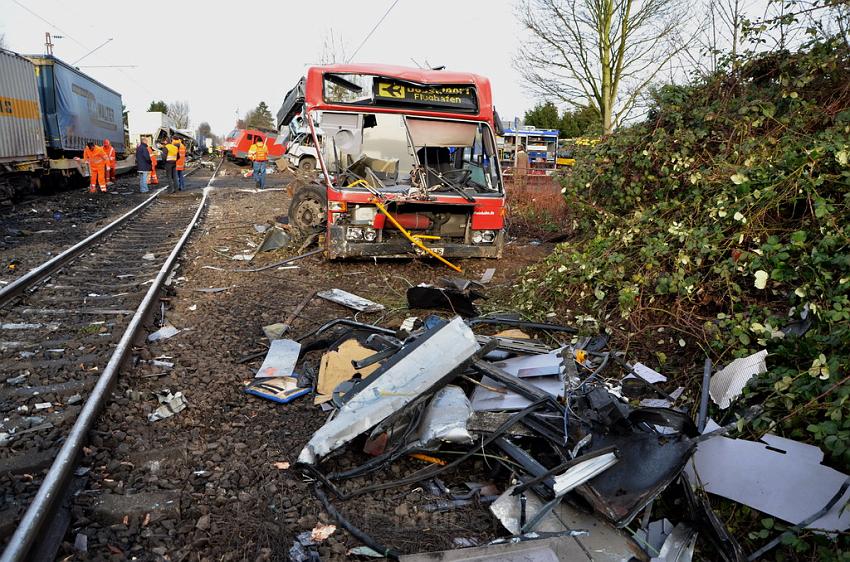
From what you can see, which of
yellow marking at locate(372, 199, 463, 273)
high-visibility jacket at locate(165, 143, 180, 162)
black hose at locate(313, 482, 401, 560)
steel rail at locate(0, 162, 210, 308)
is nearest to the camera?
black hose at locate(313, 482, 401, 560)

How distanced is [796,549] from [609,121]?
1830cm

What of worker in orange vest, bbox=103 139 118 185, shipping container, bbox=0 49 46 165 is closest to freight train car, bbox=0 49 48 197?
shipping container, bbox=0 49 46 165

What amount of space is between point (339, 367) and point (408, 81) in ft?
17.4

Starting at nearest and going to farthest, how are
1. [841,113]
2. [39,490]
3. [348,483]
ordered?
[39,490]
[348,483]
[841,113]

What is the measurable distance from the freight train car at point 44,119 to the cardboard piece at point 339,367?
44.9ft

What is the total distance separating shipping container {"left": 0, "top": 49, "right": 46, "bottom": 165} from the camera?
A: 14.3 m

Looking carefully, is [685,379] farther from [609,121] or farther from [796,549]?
[609,121]

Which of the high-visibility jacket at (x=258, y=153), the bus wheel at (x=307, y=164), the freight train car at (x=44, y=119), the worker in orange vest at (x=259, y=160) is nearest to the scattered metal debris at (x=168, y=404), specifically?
the freight train car at (x=44, y=119)

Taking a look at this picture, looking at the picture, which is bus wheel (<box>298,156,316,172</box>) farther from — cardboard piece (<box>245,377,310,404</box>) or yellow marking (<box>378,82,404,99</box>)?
cardboard piece (<box>245,377,310,404</box>)

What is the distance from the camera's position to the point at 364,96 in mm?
8609

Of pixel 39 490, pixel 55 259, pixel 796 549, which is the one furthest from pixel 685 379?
pixel 55 259

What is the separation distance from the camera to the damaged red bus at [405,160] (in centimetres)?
821

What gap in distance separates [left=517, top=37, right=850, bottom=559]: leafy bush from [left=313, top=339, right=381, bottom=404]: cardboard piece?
2.01 meters

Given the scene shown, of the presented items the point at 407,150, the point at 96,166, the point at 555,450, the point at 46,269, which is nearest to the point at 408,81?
the point at 407,150
